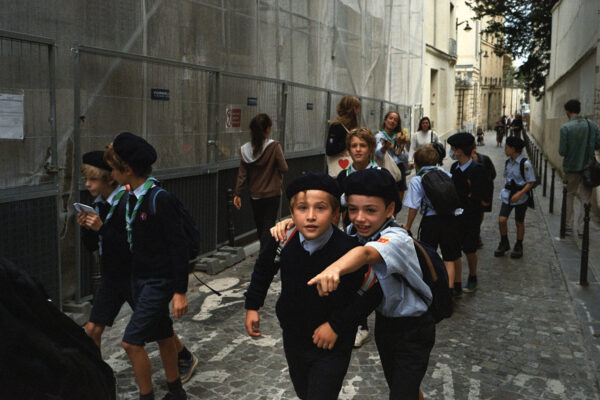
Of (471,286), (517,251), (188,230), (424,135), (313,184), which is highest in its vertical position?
(424,135)

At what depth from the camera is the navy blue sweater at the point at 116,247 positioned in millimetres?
3750

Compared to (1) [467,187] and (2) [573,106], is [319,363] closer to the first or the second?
(1) [467,187]

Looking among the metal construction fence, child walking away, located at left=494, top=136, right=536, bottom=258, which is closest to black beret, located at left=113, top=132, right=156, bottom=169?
the metal construction fence

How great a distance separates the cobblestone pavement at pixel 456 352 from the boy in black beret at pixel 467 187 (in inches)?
19.6

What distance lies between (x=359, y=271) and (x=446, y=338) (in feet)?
9.47

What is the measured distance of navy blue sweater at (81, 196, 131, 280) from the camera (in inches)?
148

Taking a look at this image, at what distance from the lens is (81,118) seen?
5.71 m

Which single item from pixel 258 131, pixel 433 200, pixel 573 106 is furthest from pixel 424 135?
pixel 433 200

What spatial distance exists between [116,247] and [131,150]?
0.58 m

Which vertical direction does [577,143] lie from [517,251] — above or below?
above

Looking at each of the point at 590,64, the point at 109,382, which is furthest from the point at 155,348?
the point at 590,64

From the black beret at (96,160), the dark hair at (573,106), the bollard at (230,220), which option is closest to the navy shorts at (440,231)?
the bollard at (230,220)

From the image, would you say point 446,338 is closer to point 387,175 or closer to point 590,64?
point 387,175

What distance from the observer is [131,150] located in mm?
3584
